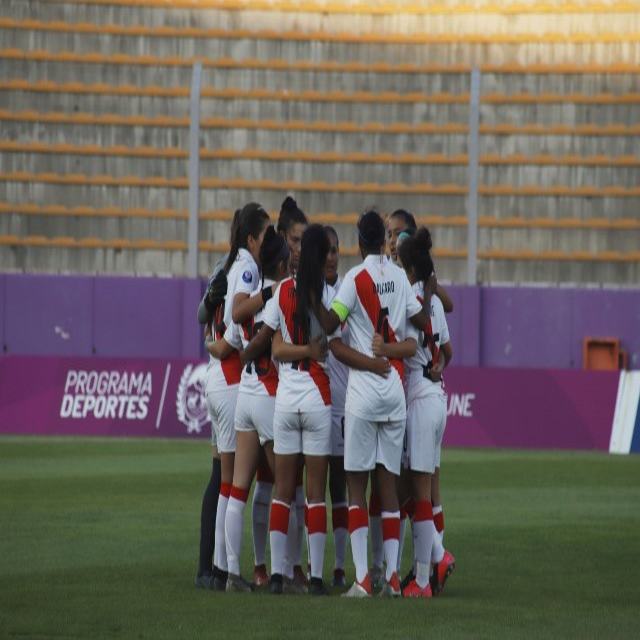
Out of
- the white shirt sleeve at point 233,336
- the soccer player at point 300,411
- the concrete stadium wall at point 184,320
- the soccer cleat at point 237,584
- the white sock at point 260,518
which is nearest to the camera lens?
the soccer player at point 300,411

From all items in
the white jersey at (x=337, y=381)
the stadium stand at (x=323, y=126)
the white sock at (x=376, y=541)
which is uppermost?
the stadium stand at (x=323, y=126)

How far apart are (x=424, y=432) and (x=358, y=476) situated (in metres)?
0.47

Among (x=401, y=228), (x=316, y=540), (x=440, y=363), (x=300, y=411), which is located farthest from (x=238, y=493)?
(x=401, y=228)

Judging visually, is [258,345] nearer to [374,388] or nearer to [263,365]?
[263,365]

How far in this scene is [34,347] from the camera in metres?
25.6

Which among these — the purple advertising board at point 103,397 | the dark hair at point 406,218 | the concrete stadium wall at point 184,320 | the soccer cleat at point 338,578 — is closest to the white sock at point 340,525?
the soccer cleat at point 338,578

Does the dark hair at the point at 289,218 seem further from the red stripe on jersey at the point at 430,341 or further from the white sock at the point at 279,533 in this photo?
the white sock at the point at 279,533

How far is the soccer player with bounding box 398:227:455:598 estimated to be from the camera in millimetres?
8250

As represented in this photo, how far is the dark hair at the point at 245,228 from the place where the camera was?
8500 mm

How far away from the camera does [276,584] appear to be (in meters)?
8.23

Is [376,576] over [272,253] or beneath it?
beneath

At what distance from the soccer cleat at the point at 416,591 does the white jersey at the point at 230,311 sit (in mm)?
1461

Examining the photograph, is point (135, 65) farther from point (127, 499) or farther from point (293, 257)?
point (293, 257)

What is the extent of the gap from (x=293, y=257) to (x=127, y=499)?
16.2 ft
